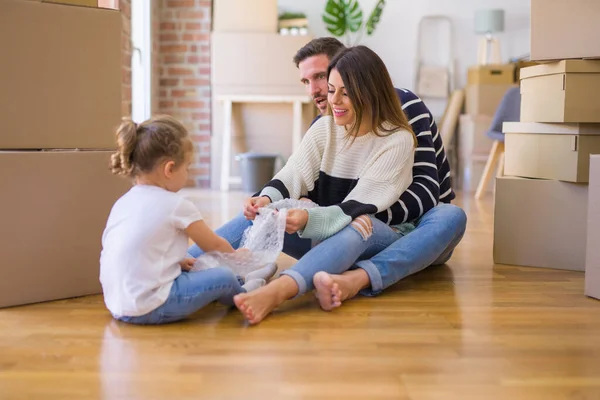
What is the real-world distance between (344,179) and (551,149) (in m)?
0.76

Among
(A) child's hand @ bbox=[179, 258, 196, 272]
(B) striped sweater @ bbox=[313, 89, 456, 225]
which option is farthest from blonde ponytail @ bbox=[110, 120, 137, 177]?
(B) striped sweater @ bbox=[313, 89, 456, 225]

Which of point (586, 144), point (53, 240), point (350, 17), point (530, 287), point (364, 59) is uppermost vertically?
point (350, 17)

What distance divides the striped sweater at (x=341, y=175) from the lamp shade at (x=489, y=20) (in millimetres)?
3963

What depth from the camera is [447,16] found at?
20.1ft

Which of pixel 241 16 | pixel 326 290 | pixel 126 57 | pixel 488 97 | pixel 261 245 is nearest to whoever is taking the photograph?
pixel 326 290

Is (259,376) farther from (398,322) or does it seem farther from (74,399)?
(398,322)

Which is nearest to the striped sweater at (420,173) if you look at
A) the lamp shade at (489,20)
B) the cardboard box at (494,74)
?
the cardboard box at (494,74)

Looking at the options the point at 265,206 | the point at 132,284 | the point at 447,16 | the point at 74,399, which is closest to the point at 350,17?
the point at 447,16

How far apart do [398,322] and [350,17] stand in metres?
4.27

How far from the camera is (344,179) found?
213 cm

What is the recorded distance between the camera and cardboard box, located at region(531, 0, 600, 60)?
7.67 ft

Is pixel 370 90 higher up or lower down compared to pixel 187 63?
lower down

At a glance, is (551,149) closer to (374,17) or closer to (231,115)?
(231,115)

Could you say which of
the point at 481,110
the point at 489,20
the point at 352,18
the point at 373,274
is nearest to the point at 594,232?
the point at 373,274
